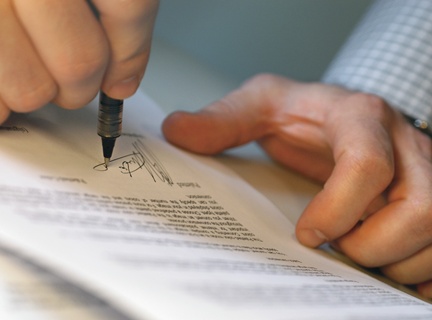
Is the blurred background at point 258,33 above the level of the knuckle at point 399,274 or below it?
below

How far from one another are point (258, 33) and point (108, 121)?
2.19 ft

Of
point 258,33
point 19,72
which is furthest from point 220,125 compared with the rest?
point 258,33

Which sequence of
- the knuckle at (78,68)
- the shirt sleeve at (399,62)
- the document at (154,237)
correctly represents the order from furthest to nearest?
the shirt sleeve at (399,62) → the knuckle at (78,68) → the document at (154,237)

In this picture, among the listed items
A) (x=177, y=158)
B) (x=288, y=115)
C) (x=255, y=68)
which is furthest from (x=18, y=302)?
(x=255, y=68)

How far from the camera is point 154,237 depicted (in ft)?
0.92

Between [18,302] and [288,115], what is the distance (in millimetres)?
405

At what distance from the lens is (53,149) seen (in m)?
0.36

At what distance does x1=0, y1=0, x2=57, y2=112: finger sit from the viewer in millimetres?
319

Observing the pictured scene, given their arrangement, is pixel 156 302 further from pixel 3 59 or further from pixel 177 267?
pixel 3 59

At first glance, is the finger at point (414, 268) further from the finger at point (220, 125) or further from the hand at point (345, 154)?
the finger at point (220, 125)

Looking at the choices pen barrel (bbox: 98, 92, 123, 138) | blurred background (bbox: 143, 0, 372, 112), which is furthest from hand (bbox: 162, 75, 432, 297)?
blurred background (bbox: 143, 0, 372, 112)

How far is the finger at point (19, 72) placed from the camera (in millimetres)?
319

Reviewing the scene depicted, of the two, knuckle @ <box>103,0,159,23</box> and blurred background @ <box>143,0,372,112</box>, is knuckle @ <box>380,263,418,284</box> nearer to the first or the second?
knuckle @ <box>103,0,159,23</box>
